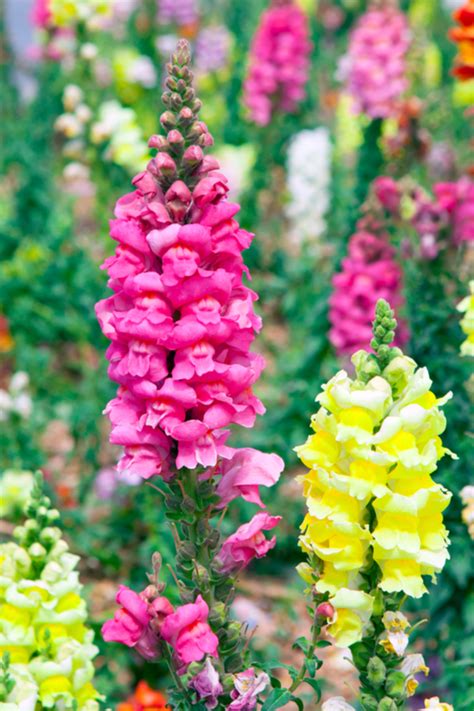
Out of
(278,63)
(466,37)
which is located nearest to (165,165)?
(466,37)

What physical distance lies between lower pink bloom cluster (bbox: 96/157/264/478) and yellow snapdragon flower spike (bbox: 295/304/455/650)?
0.73 ft

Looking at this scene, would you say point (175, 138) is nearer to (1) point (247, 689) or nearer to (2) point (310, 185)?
(1) point (247, 689)

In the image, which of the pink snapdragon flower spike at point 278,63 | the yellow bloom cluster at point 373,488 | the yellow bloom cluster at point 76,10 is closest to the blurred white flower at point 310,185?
the pink snapdragon flower spike at point 278,63

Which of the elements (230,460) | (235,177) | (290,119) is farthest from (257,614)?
(290,119)

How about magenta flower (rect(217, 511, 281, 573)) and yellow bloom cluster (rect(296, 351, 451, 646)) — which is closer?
yellow bloom cluster (rect(296, 351, 451, 646))

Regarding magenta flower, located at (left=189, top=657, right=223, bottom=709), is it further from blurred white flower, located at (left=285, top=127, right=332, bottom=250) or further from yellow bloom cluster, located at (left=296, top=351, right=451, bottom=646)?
blurred white flower, located at (left=285, top=127, right=332, bottom=250)

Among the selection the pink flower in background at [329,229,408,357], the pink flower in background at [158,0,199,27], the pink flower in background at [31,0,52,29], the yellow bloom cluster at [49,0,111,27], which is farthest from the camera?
the pink flower in background at [158,0,199,27]

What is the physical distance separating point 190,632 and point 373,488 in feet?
1.60

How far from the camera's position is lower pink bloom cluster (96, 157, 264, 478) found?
232 cm

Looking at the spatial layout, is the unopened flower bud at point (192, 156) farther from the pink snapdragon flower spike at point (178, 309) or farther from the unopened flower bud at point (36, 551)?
the unopened flower bud at point (36, 551)

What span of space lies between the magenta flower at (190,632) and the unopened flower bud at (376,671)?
32 cm

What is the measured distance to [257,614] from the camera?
4.89 metres

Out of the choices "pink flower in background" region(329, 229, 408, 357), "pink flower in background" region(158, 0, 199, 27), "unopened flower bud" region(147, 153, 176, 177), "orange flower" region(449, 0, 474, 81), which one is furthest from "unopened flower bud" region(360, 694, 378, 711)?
"pink flower in background" region(158, 0, 199, 27)

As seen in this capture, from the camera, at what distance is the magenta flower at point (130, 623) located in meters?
2.38
